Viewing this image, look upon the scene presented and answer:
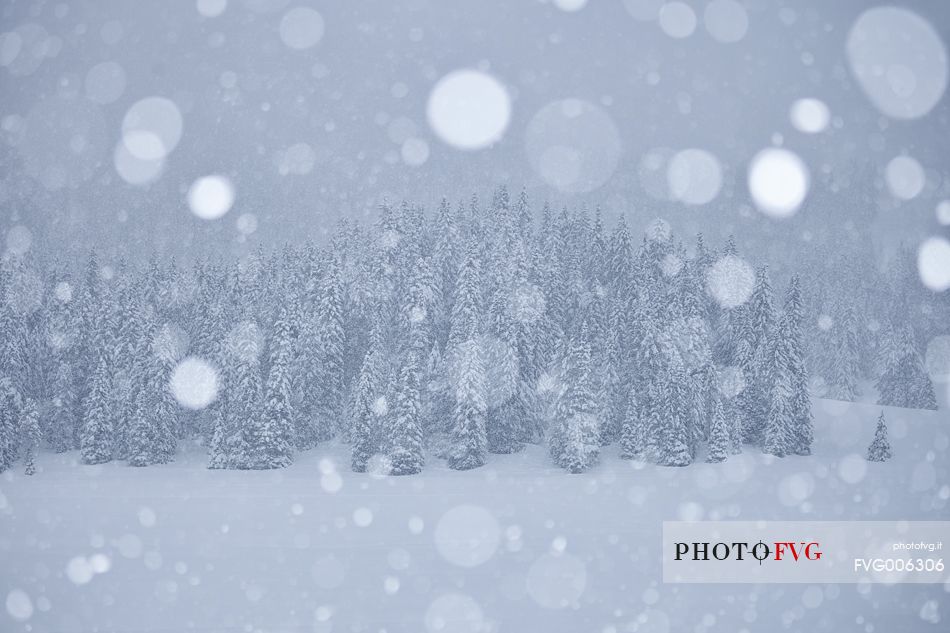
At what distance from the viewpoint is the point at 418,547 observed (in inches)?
803

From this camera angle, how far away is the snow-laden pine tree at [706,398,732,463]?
35.0m

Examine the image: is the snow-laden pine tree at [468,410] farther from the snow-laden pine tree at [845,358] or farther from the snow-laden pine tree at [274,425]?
the snow-laden pine tree at [845,358]

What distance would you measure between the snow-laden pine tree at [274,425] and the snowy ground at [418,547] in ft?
3.69

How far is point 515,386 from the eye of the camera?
3538 centimetres

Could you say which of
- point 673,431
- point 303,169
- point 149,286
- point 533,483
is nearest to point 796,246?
point 673,431

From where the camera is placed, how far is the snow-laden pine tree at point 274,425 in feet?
110

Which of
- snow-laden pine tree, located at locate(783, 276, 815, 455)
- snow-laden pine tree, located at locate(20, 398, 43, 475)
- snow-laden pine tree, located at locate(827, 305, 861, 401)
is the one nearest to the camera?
snow-laden pine tree, located at locate(20, 398, 43, 475)

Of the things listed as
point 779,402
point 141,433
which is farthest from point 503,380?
point 141,433

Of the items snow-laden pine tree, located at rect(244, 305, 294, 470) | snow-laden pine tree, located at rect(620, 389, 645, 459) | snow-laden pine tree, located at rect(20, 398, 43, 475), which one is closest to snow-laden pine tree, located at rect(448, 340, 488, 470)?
snow-laden pine tree, located at rect(620, 389, 645, 459)

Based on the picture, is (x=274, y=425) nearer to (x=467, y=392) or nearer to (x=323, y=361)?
(x=323, y=361)

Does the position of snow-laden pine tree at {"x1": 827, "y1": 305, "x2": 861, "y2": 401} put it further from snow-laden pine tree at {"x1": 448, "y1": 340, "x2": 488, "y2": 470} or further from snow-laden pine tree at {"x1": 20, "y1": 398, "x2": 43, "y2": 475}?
snow-laden pine tree at {"x1": 20, "y1": 398, "x2": 43, "y2": 475}

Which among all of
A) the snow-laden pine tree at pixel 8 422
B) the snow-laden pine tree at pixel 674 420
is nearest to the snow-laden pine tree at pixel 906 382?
the snow-laden pine tree at pixel 674 420

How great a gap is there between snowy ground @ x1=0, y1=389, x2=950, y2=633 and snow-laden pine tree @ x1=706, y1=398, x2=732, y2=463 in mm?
1322

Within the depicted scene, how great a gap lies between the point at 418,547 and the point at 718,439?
71.6 ft
